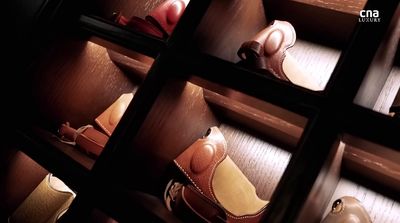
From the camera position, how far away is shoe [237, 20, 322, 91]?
2.97 ft

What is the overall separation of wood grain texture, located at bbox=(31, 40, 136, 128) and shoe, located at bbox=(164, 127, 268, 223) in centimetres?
50

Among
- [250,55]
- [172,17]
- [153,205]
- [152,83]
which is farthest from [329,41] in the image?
[153,205]

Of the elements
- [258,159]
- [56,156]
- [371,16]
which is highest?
[371,16]

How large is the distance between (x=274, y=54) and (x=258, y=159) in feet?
1.38

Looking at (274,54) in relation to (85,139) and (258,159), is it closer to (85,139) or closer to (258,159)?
(258,159)

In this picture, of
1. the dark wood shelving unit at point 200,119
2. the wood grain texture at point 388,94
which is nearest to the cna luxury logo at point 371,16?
the dark wood shelving unit at point 200,119

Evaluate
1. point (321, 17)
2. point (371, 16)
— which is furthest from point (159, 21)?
point (371, 16)

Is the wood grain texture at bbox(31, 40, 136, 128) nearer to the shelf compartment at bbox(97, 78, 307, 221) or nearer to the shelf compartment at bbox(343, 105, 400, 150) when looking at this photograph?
the shelf compartment at bbox(97, 78, 307, 221)

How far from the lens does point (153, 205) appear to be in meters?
0.93

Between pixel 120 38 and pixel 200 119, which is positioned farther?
pixel 200 119

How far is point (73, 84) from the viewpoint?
4.19ft

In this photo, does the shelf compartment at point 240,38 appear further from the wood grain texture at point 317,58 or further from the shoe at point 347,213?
the shoe at point 347,213

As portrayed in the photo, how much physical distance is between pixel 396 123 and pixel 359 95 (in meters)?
0.10

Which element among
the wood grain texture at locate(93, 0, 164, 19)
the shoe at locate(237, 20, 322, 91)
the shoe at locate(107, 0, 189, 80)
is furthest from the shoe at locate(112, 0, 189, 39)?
the shoe at locate(237, 20, 322, 91)
